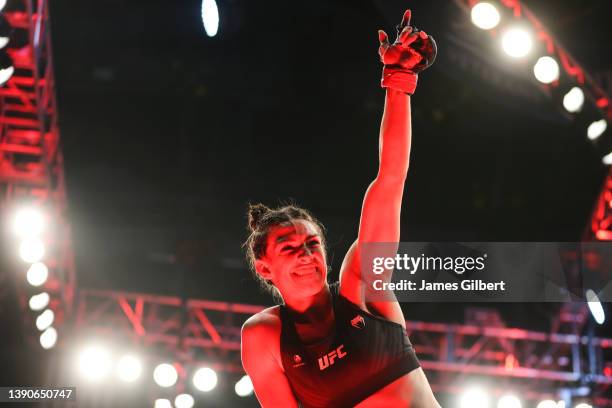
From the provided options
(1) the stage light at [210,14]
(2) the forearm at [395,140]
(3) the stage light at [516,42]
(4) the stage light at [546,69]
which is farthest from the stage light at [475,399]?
(2) the forearm at [395,140]

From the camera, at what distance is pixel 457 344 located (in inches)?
321

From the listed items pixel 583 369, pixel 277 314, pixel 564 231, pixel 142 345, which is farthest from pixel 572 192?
pixel 277 314

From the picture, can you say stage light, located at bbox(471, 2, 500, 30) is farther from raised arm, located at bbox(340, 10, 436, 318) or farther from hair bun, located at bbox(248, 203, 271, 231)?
hair bun, located at bbox(248, 203, 271, 231)

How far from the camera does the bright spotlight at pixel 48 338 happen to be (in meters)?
7.59

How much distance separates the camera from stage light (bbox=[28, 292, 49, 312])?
7.26 metres

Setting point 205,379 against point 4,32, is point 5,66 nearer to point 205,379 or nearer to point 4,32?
point 4,32

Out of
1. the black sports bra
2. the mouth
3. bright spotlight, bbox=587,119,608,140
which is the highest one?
bright spotlight, bbox=587,119,608,140

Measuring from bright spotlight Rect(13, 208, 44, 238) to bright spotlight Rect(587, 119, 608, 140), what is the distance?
15.7 feet

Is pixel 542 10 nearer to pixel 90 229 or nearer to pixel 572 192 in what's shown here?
pixel 572 192

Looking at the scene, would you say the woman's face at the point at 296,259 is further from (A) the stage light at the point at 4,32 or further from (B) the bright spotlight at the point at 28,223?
(B) the bright spotlight at the point at 28,223

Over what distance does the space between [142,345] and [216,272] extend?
1.70m

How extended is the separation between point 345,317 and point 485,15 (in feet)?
13.7

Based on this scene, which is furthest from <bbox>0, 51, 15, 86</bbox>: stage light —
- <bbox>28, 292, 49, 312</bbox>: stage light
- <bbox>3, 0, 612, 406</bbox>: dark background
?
<bbox>3, 0, 612, 406</bbox>: dark background

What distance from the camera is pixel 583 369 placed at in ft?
23.4
